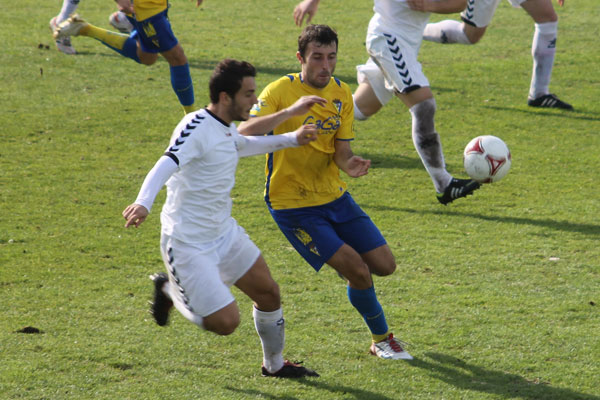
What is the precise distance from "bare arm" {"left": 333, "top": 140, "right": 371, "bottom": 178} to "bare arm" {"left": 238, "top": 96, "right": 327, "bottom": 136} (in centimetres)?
48

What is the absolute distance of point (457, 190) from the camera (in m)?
7.98

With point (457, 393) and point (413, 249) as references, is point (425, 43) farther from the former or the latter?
point (457, 393)

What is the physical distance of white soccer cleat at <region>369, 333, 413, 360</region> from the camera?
5.57 metres

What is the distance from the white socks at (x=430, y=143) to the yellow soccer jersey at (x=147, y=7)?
3.18 metres

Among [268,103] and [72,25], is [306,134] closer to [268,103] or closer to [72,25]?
[268,103]

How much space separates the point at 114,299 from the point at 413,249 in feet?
8.36

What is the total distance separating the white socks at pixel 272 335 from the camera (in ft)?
17.4

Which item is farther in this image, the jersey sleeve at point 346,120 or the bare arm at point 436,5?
the bare arm at point 436,5

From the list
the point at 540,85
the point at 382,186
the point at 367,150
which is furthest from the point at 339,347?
the point at 540,85

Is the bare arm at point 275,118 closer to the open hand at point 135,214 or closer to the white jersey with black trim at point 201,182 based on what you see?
the white jersey with black trim at point 201,182

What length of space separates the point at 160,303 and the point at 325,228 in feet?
3.87

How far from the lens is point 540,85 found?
37.0 feet

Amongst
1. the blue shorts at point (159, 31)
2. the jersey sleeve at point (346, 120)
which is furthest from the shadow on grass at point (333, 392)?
the blue shorts at point (159, 31)

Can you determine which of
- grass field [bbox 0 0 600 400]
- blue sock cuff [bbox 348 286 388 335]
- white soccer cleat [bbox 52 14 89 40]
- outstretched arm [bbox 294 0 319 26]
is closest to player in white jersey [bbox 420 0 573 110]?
grass field [bbox 0 0 600 400]
